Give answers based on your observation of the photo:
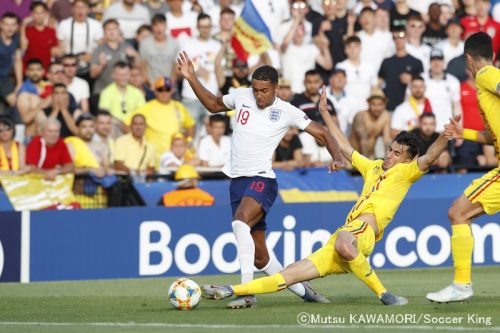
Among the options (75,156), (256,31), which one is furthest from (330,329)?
(256,31)

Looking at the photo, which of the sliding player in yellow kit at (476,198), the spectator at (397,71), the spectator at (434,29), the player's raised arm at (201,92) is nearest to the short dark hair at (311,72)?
the spectator at (397,71)

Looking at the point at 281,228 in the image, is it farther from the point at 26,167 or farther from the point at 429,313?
the point at 429,313

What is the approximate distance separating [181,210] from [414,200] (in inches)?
141

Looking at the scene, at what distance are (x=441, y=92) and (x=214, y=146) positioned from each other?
4246 mm

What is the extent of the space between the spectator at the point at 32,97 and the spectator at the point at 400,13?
6.39 meters

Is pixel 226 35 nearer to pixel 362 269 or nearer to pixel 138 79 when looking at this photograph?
pixel 138 79

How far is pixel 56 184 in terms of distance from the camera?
16.7 meters

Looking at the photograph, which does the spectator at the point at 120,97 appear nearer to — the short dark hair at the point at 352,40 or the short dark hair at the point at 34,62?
the short dark hair at the point at 34,62

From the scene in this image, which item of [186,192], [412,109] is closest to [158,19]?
[186,192]

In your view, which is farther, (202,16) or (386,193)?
(202,16)

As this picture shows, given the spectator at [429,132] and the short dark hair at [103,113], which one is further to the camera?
the spectator at [429,132]

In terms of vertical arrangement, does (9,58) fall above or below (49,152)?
above

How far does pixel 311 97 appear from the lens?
19031mm

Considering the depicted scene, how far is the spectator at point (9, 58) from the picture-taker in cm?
1866
